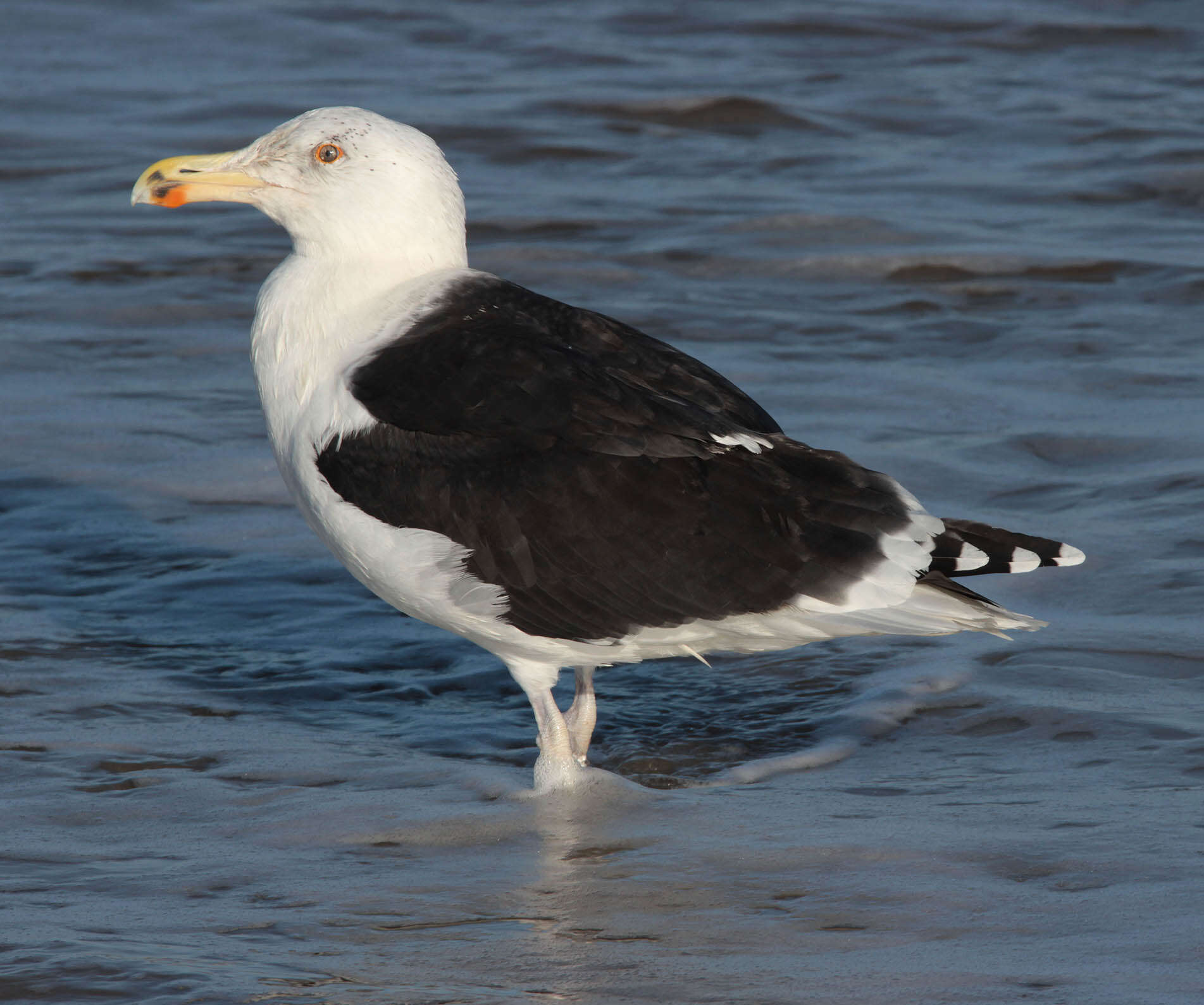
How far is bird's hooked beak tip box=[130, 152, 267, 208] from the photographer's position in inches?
221

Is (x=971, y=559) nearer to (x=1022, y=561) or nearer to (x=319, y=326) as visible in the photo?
(x=1022, y=561)

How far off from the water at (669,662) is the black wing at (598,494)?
2.08 ft

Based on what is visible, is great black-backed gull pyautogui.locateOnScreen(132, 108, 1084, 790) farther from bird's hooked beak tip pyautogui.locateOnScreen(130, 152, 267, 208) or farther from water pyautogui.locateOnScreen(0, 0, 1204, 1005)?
bird's hooked beak tip pyautogui.locateOnScreen(130, 152, 267, 208)

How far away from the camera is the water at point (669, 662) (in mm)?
4312

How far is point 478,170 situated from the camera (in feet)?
40.3

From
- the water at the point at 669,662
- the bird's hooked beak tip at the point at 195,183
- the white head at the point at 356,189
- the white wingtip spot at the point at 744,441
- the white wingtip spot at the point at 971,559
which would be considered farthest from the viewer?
the bird's hooked beak tip at the point at 195,183

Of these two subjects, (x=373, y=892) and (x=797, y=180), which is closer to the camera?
(x=373, y=892)

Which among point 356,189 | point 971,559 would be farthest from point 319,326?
point 971,559

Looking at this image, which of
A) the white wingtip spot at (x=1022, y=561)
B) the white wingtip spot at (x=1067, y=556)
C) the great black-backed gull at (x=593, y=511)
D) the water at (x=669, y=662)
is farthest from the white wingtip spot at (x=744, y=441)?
the water at (x=669, y=662)

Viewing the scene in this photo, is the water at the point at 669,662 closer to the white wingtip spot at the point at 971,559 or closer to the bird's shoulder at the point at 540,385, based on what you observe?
the white wingtip spot at the point at 971,559

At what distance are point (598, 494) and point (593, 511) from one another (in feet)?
0.16

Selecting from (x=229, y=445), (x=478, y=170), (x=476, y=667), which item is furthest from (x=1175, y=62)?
(x=476, y=667)

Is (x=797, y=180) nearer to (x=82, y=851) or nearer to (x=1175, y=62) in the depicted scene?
(x=1175, y=62)

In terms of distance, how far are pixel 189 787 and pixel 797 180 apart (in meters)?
7.74
